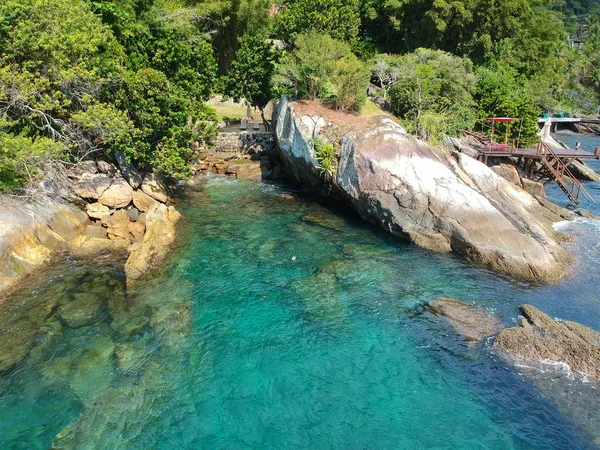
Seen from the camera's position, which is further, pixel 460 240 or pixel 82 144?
pixel 82 144

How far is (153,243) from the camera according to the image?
19.8m

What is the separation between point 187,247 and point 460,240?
12655 millimetres

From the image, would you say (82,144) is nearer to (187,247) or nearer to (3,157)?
(3,157)

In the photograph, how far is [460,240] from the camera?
1995cm

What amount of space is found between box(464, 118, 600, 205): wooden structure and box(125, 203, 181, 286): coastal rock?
20.6 m

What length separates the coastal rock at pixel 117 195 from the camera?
22.5 m

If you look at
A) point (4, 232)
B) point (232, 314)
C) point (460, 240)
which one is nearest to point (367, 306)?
point (232, 314)

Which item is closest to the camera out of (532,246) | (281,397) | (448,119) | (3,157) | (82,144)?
(281,397)

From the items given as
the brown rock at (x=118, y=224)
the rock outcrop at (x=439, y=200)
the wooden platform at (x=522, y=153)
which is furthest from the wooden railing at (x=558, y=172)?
the brown rock at (x=118, y=224)

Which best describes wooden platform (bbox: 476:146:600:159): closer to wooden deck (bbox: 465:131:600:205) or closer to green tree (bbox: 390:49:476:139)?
wooden deck (bbox: 465:131:600:205)

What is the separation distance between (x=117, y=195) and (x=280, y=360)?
1422cm

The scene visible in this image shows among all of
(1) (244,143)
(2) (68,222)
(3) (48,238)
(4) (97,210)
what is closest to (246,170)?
(1) (244,143)

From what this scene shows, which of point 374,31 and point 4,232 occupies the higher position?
point 374,31

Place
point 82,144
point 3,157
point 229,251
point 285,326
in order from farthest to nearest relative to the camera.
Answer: point 82,144 < point 229,251 < point 3,157 < point 285,326
